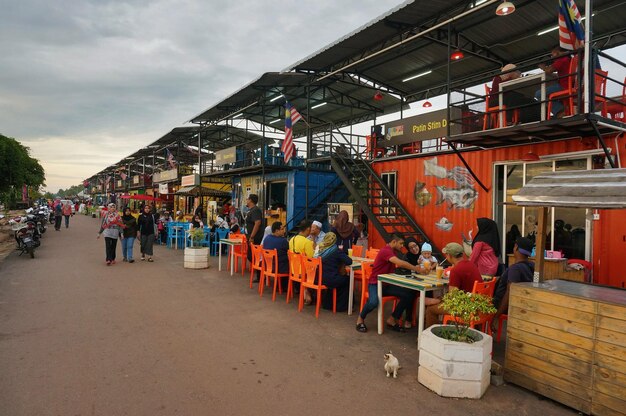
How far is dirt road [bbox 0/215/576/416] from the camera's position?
355 centimetres

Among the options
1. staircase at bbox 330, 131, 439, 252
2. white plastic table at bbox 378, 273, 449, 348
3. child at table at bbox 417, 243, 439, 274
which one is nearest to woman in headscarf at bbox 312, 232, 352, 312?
white plastic table at bbox 378, 273, 449, 348

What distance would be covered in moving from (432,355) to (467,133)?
Result: 565cm

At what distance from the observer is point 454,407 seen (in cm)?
359

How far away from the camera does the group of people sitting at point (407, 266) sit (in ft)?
16.5

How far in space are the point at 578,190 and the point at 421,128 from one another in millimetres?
7597

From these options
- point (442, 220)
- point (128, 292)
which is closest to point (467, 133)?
point (442, 220)

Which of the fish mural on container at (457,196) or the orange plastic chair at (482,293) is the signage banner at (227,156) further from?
the orange plastic chair at (482,293)

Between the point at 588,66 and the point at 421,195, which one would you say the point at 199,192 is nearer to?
the point at 421,195

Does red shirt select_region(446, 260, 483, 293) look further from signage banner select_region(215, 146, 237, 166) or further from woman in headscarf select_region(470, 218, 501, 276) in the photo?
signage banner select_region(215, 146, 237, 166)

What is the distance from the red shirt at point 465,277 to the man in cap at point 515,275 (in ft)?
2.18

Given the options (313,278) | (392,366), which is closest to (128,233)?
(313,278)

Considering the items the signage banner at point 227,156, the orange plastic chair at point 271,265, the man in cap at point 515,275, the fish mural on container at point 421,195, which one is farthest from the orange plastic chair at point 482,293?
the signage banner at point 227,156

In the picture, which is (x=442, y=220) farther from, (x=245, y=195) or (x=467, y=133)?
(x=245, y=195)

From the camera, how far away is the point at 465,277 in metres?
4.79
